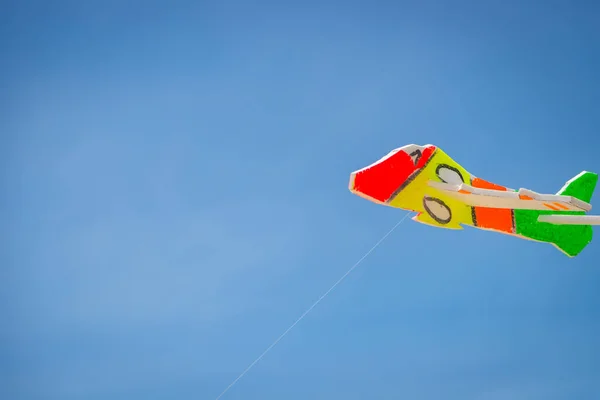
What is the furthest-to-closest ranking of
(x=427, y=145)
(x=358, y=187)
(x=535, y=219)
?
(x=535, y=219), (x=427, y=145), (x=358, y=187)

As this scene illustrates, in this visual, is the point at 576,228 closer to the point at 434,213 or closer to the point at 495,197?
the point at 495,197

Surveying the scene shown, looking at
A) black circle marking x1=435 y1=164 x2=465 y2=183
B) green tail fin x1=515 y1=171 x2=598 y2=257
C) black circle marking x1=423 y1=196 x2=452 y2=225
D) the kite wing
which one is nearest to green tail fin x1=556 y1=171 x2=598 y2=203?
green tail fin x1=515 y1=171 x2=598 y2=257

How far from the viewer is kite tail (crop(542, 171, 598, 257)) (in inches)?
468

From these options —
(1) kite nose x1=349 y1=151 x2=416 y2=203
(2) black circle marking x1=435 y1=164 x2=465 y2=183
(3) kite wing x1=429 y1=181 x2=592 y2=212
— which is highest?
(2) black circle marking x1=435 y1=164 x2=465 y2=183

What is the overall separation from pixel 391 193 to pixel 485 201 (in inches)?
54.3

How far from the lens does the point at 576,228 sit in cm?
1208

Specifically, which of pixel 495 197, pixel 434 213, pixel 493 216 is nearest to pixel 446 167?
pixel 434 213

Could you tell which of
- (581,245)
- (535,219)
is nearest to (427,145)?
(535,219)

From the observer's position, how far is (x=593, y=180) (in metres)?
12.6

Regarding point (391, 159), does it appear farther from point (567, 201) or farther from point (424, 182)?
point (567, 201)

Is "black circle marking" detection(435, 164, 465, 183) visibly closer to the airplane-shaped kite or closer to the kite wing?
the airplane-shaped kite

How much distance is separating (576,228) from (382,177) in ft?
12.0

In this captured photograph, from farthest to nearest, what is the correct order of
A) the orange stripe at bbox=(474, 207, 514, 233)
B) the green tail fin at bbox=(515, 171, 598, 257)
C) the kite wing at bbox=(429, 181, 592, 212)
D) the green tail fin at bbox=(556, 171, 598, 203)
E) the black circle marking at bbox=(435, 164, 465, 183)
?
the green tail fin at bbox=(556, 171, 598, 203) → the green tail fin at bbox=(515, 171, 598, 257) → the orange stripe at bbox=(474, 207, 514, 233) → the black circle marking at bbox=(435, 164, 465, 183) → the kite wing at bbox=(429, 181, 592, 212)

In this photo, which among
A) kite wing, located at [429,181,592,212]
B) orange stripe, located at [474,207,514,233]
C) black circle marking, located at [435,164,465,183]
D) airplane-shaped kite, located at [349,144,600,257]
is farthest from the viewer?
orange stripe, located at [474,207,514,233]
